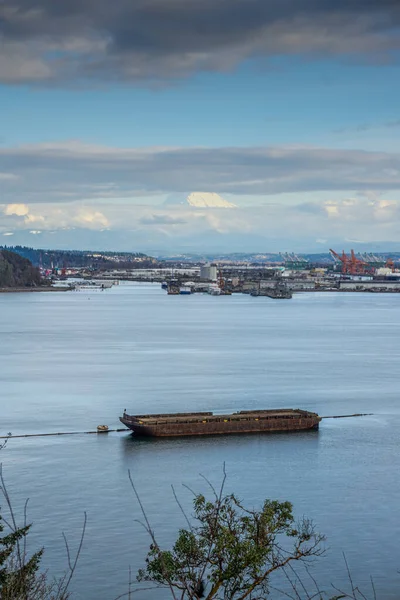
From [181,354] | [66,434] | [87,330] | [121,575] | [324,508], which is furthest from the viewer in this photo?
[87,330]

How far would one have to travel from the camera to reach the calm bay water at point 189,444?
6.14 meters

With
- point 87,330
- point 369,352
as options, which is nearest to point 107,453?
point 369,352

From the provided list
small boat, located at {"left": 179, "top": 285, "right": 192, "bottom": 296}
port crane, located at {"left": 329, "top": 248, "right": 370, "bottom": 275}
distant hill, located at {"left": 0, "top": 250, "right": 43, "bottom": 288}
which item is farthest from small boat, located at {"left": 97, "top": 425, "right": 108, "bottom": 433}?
port crane, located at {"left": 329, "top": 248, "right": 370, "bottom": 275}

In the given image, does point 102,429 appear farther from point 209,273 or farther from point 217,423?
point 209,273

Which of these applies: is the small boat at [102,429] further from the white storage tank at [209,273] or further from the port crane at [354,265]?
the port crane at [354,265]

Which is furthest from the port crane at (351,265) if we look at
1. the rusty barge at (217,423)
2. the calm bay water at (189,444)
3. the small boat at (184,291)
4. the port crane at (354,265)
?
the rusty barge at (217,423)

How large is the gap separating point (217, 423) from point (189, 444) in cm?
55

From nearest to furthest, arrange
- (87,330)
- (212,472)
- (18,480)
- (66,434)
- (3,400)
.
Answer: (18,480) → (212,472) → (66,434) → (3,400) → (87,330)

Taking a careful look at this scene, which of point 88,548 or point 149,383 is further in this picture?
point 149,383

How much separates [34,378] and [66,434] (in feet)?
14.7

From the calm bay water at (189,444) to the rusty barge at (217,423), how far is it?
0.66ft

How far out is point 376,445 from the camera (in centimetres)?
929

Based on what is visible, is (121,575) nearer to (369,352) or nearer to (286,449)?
(286,449)

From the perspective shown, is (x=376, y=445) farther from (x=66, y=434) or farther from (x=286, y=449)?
(x=66, y=434)
